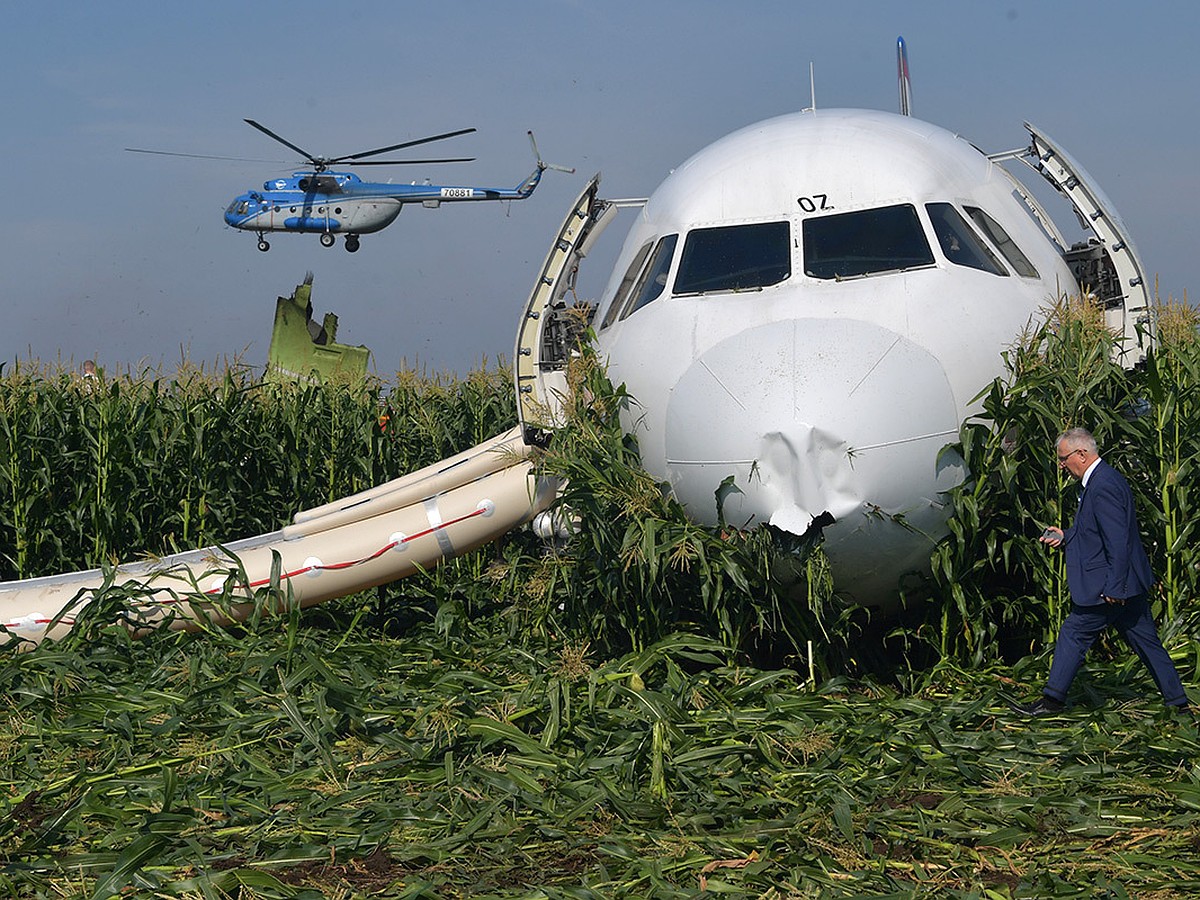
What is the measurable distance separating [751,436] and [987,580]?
249 centimetres

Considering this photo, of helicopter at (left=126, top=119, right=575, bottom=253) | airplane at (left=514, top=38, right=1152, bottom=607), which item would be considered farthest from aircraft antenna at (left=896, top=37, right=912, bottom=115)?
helicopter at (left=126, top=119, right=575, bottom=253)

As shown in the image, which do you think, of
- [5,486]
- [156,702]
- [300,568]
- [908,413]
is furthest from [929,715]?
[5,486]

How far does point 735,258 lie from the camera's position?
28.8ft

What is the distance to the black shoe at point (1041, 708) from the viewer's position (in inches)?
289

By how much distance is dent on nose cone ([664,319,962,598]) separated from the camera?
7.27 metres

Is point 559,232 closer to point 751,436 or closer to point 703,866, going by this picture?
point 751,436

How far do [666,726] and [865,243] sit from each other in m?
3.45

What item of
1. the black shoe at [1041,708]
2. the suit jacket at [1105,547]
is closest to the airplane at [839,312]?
the suit jacket at [1105,547]

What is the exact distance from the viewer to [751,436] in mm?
7402

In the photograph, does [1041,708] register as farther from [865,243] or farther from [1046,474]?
[865,243]

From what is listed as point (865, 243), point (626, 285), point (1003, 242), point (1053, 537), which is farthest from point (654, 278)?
point (1053, 537)

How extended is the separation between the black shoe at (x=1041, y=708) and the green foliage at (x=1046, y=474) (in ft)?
3.00

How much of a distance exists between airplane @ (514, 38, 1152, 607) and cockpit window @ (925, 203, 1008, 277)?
0.5 inches

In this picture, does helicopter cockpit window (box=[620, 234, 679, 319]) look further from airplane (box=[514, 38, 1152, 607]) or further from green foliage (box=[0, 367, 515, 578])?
green foliage (box=[0, 367, 515, 578])
